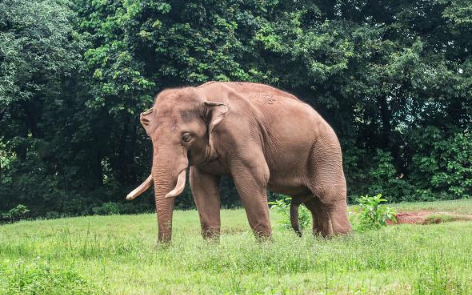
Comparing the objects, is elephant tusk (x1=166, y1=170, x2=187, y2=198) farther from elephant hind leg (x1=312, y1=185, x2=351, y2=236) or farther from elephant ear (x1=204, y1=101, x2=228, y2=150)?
elephant hind leg (x1=312, y1=185, x2=351, y2=236)

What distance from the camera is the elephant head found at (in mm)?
9047

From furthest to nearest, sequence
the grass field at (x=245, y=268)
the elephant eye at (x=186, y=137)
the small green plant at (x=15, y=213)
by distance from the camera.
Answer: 1. the small green plant at (x=15, y=213)
2. the elephant eye at (x=186, y=137)
3. the grass field at (x=245, y=268)

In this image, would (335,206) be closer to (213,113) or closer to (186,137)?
(213,113)

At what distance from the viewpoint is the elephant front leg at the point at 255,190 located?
955cm

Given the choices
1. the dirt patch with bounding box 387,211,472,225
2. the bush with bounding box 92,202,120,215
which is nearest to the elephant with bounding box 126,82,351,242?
the dirt patch with bounding box 387,211,472,225

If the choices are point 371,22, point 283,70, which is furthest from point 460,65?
point 283,70

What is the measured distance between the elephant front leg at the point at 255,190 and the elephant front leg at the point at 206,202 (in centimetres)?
57

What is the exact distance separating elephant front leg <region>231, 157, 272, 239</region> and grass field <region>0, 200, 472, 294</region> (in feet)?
1.91

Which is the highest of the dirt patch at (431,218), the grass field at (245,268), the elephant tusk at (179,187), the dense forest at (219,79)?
the dense forest at (219,79)

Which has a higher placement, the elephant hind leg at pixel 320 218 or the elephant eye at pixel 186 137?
the elephant eye at pixel 186 137

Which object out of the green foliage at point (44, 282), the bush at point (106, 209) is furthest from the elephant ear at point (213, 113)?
the bush at point (106, 209)

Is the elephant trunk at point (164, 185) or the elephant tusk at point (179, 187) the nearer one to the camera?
the elephant tusk at point (179, 187)

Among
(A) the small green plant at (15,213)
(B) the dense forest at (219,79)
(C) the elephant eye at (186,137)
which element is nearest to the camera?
(C) the elephant eye at (186,137)

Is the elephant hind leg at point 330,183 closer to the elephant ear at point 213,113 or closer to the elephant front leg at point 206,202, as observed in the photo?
the elephant front leg at point 206,202
